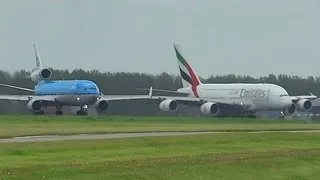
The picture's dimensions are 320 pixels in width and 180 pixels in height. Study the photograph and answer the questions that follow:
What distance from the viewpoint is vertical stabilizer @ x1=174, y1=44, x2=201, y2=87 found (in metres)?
113

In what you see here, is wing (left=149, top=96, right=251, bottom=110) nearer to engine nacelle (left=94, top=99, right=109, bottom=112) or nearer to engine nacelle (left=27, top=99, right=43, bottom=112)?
engine nacelle (left=94, top=99, right=109, bottom=112)

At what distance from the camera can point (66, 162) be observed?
2842 centimetres

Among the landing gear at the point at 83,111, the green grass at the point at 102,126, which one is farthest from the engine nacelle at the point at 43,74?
the green grass at the point at 102,126

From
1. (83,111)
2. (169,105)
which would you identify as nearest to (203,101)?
(169,105)

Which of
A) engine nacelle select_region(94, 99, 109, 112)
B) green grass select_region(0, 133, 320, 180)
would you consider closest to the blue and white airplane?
engine nacelle select_region(94, 99, 109, 112)

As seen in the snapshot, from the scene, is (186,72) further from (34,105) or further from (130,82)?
(130,82)

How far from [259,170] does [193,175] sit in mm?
3734

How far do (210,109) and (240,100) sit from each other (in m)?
5.00

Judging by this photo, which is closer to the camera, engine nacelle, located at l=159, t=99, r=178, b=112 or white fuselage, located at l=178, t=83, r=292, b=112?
white fuselage, located at l=178, t=83, r=292, b=112

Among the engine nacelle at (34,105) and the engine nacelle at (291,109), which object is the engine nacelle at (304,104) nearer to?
the engine nacelle at (291,109)

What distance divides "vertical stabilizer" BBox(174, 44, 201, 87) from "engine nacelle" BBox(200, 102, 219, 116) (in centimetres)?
1335

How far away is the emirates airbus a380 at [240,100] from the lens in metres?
96.0

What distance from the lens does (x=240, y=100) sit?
100m

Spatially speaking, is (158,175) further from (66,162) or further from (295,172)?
(295,172)
